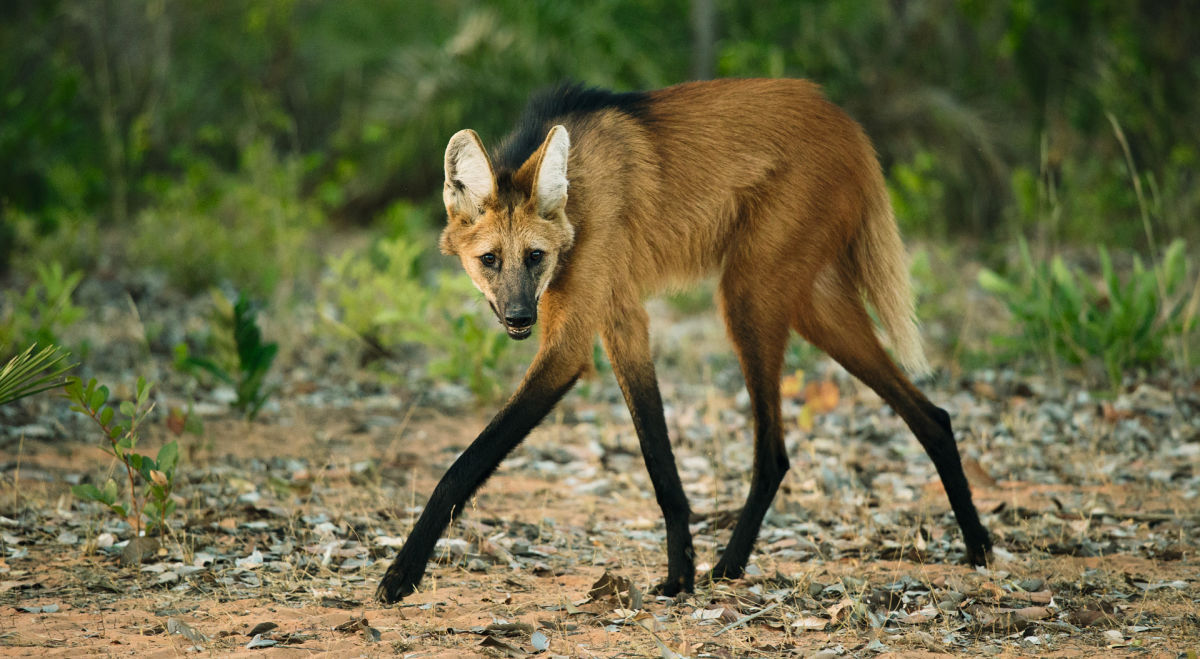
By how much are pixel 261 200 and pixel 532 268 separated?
4.43m

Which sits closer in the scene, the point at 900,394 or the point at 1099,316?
the point at 900,394

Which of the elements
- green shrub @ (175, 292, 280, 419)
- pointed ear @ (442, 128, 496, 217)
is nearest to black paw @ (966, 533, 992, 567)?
pointed ear @ (442, 128, 496, 217)

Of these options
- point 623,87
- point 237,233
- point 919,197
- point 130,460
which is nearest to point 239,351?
point 130,460

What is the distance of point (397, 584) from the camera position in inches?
111

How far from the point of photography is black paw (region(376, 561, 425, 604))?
9.27ft

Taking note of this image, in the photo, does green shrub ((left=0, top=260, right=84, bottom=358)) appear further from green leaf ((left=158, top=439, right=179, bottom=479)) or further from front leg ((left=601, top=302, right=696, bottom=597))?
front leg ((left=601, top=302, right=696, bottom=597))

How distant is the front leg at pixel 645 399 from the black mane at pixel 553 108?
0.57 metres

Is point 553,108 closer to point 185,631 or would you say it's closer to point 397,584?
point 397,584

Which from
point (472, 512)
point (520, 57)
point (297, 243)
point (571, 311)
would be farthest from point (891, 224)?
point (520, 57)

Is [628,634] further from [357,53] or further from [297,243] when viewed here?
[357,53]

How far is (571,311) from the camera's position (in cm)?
299

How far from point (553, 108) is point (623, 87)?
15.7ft

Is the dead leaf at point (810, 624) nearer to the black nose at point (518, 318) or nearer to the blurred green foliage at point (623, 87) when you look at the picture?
the black nose at point (518, 318)

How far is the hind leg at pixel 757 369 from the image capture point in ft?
10.4
